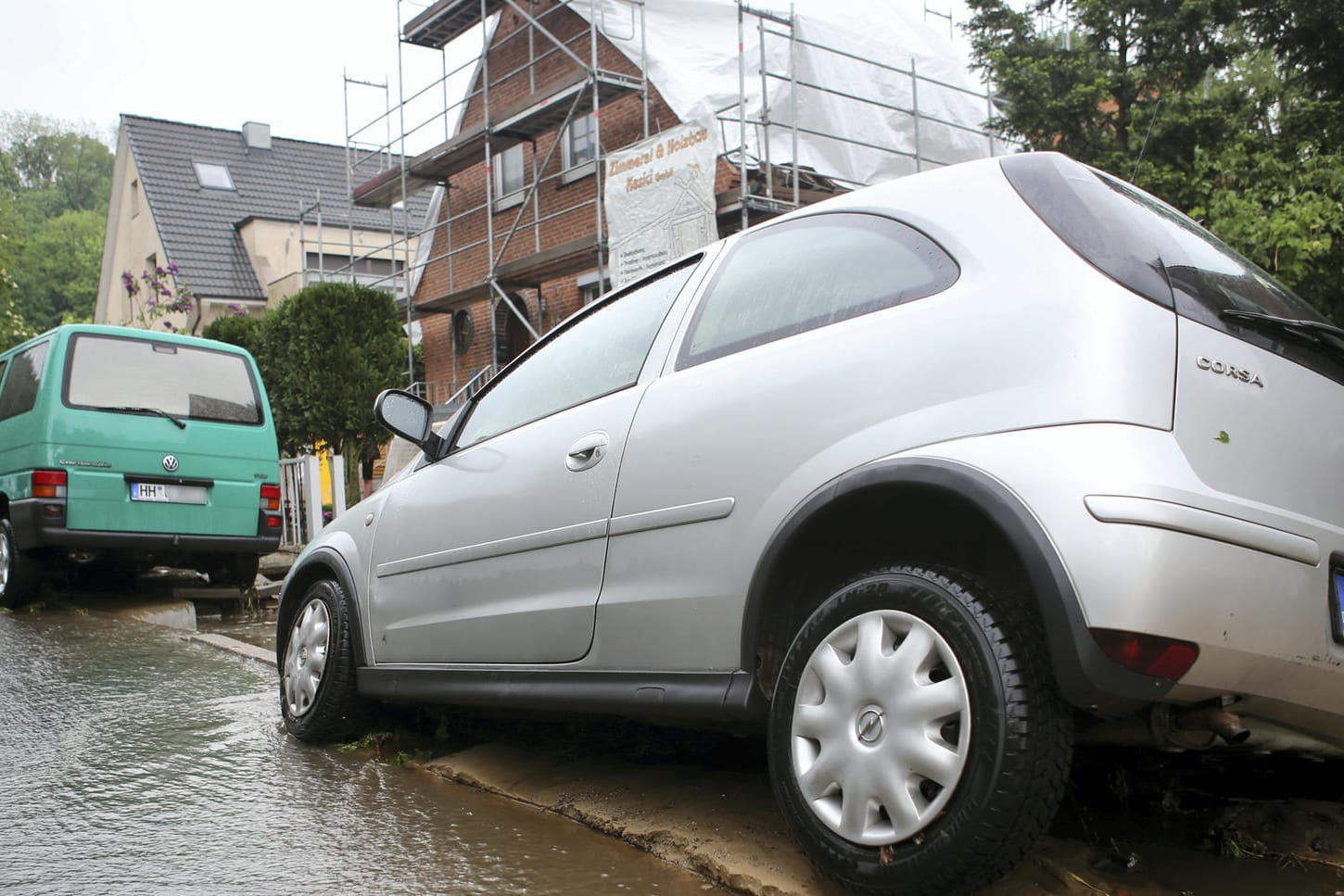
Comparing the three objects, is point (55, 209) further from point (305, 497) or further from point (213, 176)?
point (305, 497)

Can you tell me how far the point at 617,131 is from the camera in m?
16.8

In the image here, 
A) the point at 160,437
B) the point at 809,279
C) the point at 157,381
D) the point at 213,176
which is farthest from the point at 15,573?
the point at 213,176

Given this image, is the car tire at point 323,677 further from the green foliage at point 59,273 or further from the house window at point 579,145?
A: the green foliage at point 59,273

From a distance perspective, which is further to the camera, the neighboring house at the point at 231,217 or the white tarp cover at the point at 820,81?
the neighboring house at the point at 231,217

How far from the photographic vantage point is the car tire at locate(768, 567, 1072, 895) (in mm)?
2180

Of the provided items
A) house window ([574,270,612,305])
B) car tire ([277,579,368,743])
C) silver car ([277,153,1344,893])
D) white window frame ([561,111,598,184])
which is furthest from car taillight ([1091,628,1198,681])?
white window frame ([561,111,598,184])

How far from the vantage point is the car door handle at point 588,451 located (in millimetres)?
3283

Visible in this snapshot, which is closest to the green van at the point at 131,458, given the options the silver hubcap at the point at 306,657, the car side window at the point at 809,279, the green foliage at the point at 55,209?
the silver hubcap at the point at 306,657

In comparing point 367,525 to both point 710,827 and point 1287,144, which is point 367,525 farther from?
point 1287,144

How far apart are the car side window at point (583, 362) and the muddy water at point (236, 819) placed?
1223 mm

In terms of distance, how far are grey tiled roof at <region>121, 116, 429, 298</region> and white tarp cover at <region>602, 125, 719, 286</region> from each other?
17.2 meters

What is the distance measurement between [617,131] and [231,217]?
1930cm

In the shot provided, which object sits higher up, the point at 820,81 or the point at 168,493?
the point at 820,81

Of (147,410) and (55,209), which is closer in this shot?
(147,410)
